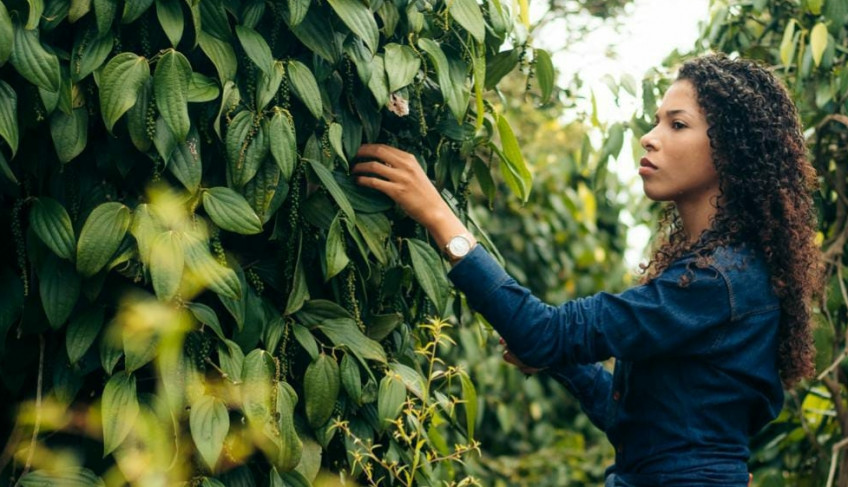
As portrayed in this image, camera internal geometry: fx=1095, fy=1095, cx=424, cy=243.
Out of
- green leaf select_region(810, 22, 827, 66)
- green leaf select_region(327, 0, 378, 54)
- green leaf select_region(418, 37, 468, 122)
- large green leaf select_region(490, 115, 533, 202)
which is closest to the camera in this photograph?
green leaf select_region(327, 0, 378, 54)

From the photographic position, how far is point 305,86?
1.55 metres

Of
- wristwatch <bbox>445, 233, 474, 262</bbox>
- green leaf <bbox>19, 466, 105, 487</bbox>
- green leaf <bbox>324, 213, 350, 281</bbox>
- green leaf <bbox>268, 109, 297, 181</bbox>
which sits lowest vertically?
green leaf <bbox>19, 466, 105, 487</bbox>

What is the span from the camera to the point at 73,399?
58.9 inches

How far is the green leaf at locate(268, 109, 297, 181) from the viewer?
1.49 m

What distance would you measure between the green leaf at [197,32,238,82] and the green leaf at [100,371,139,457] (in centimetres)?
42

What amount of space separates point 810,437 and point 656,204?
A: 0.77 meters

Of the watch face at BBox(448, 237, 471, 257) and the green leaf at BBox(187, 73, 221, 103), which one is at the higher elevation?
the green leaf at BBox(187, 73, 221, 103)

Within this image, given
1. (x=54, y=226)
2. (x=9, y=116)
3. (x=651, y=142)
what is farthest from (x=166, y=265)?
(x=651, y=142)

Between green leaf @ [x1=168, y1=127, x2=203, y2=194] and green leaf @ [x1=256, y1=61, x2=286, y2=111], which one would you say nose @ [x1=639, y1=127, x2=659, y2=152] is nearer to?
green leaf @ [x1=256, y1=61, x2=286, y2=111]

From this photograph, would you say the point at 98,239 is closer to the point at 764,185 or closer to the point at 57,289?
the point at 57,289

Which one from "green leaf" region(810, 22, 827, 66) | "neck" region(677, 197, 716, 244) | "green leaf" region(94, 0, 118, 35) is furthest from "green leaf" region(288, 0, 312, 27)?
"green leaf" region(810, 22, 827, 66)

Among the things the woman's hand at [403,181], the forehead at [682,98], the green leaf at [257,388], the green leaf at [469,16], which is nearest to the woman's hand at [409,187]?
the woman's hand at [403,181]

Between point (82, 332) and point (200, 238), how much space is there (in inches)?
7.9

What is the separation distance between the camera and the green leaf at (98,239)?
139 cm
